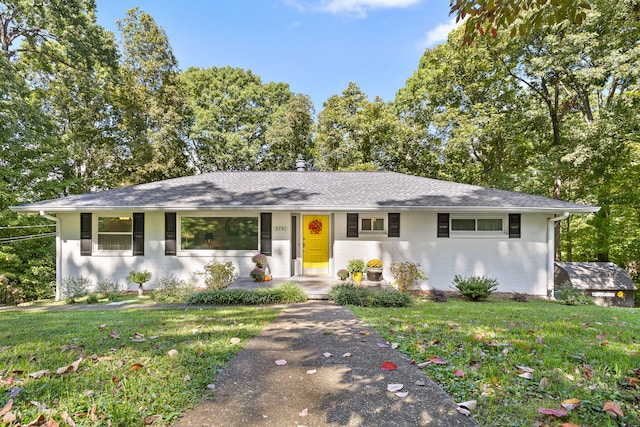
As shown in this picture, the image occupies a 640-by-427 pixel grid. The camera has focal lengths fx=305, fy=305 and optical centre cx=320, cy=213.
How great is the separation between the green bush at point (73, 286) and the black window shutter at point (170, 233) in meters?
2.53

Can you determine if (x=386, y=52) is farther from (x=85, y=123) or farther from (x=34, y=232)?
(x=34, y=232)

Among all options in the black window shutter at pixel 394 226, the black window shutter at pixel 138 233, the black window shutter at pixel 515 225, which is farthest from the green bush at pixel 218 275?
the black window shutter at pixel 515 225

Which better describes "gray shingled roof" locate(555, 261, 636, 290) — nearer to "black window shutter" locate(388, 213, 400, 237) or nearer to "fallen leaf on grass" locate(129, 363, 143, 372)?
"black window shutter" locate(388, 213, 400, 237)

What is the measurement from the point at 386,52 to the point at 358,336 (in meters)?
14.8

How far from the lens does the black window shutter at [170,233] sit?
9219 mm

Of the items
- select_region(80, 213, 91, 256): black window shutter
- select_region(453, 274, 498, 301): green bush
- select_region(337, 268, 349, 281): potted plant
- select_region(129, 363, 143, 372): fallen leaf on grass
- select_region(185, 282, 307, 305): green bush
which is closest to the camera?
select_region(129, 363, 143, 372): fallen leaf on grass

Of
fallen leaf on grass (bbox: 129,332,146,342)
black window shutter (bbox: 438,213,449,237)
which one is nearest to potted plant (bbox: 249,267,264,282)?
fallen leaf on grass (bbox: 129,332,146,342)

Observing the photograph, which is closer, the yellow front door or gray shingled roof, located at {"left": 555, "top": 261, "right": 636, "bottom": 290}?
gray shingled roof, located at {"left": 555, "top": 261, "right": 636, "bottom": 290}

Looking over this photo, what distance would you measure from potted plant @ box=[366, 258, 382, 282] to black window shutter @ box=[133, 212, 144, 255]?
268 inches

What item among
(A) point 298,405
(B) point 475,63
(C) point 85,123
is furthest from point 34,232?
(B) point 475,63

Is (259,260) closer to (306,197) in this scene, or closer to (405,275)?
(306,197)

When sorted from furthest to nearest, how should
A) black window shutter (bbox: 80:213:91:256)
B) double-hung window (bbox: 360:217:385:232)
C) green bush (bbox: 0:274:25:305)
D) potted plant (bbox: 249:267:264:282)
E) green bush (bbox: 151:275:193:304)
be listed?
green bush (bbox: 0:274:25:305) → double-hung window (bbox: 360:217:385:232) → black window shutter (bbox: 80:213:91:256) → potted plant (bbox: 249:267:264:282) → green bush (bbox: 151:275:193:304)

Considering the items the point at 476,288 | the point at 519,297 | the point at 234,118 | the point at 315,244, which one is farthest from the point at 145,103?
the point at 519,297

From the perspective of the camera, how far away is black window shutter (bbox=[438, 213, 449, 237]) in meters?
9.09
